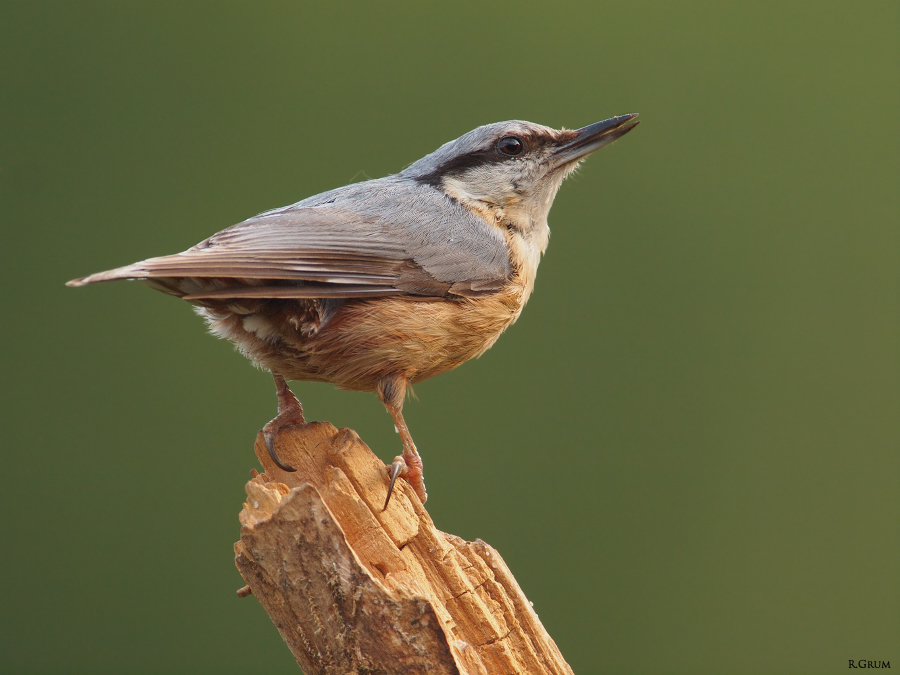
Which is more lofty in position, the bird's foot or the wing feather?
the wing feather

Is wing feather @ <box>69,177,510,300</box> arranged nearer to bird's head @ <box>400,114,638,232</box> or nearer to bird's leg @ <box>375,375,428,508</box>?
bird's head @ <box>400,114,638,232</box>

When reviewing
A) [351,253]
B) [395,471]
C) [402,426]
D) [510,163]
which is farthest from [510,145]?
[395,471]

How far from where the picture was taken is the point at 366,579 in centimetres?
173

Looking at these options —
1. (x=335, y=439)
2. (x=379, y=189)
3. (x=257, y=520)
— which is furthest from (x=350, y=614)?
(x=379, y=189)

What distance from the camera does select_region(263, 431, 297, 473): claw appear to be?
2.08 metres

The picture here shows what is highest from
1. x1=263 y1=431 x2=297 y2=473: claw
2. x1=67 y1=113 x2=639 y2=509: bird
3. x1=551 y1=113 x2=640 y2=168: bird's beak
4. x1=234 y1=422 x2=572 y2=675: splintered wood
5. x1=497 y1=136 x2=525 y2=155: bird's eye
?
x1=497 y1=136 x2=525 y2=155: bird's eye

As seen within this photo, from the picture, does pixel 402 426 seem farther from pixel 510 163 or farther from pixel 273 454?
pixel 510 163

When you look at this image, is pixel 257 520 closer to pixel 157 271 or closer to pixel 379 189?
pixel 157 271

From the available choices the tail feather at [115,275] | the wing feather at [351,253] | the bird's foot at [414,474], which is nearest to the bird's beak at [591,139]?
the wing feather at [351,253]

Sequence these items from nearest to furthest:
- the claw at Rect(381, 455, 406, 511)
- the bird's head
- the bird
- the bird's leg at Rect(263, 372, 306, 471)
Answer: the claw at Rect(381, 455, 406, 511)
the bird
the bird's leg at Rect(263, 372, 306, 471)
the bird's head

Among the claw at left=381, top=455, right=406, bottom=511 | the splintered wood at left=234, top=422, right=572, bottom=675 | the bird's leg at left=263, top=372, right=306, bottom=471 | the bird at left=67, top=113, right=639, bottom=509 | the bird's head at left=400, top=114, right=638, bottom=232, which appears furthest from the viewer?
the bird's head at left=400, top=114, right=638, bottom=232

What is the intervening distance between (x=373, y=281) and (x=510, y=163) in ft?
2.73

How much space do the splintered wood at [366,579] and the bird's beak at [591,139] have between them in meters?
1.39

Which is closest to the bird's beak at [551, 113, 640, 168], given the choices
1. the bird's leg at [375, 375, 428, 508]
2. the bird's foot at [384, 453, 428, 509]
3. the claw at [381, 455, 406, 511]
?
the bird's leg at [375, 375, 428, 508]
